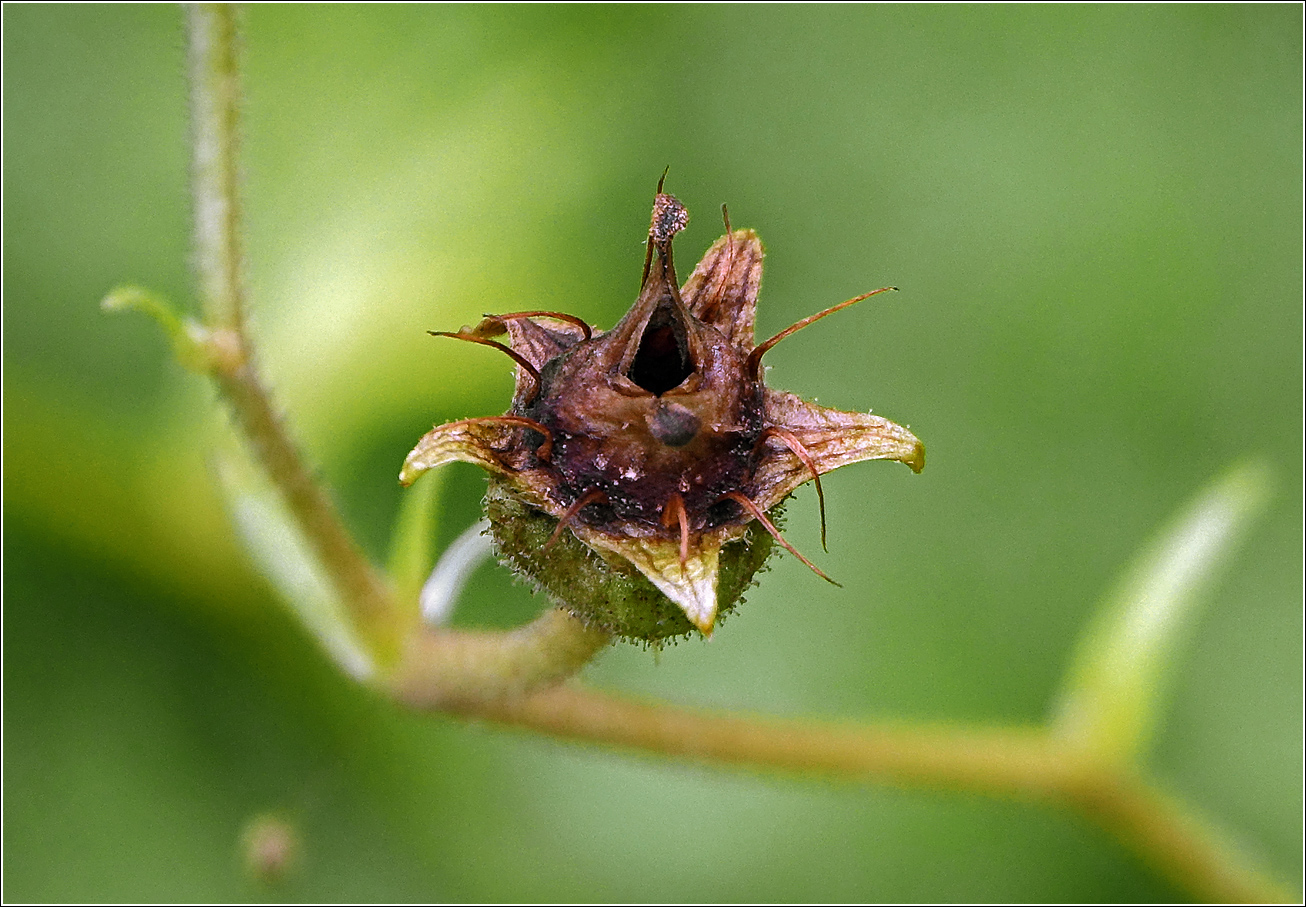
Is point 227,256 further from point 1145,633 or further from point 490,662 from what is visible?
point 1145,633

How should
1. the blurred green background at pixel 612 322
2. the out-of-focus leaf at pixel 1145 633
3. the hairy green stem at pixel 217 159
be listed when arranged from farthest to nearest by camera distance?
the blurred green background at pixel 612 322 → the out-of-focus leaf at pixel 1145 633 → the hairy green stem at pixel 217 159

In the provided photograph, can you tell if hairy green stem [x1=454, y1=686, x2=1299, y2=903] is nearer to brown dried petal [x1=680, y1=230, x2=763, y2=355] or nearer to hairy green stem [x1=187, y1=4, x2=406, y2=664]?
hairy green stem [x1=187, y1=4, x2=406, y2=664]

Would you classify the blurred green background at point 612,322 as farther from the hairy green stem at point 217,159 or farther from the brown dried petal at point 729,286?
the brown dried petal at point 729,286

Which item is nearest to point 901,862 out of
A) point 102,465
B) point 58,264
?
point 102,465

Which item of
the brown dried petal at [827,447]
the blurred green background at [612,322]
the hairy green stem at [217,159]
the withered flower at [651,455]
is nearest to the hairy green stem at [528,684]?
the hairy green stem at [217,159]

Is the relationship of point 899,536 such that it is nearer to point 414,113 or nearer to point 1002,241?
point 1002,241

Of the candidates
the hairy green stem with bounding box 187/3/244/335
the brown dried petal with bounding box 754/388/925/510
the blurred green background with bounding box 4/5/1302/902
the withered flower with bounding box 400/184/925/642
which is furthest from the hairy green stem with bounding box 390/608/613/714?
the blurred green background with bounding box 4/5/1302/902

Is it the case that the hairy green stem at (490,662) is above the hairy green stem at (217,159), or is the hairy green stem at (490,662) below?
below
